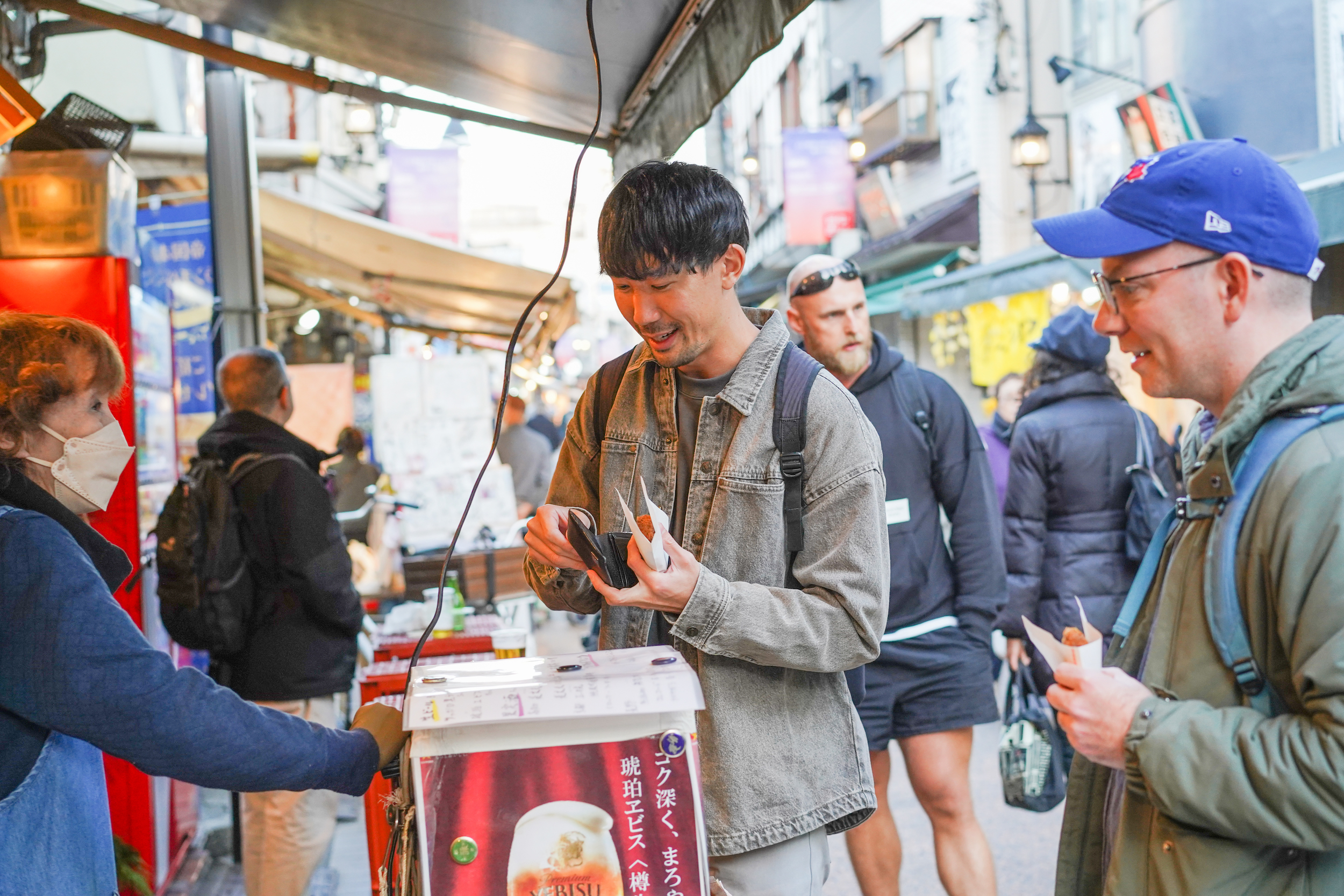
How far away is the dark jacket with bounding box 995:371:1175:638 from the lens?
13.9 feet

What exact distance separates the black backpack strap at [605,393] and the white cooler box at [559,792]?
0.88 meters

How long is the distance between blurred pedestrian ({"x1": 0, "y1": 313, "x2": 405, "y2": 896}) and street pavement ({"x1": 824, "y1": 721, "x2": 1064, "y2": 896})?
3.03 metres

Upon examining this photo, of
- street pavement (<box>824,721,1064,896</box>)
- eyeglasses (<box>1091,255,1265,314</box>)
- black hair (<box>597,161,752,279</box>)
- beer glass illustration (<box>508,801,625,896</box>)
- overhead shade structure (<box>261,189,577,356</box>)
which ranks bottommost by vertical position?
street pavement (<box>824,721,1064,896</box>)

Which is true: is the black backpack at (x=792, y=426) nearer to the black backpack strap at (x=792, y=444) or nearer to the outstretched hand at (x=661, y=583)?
the black backpack strap at (x=792, y=444)

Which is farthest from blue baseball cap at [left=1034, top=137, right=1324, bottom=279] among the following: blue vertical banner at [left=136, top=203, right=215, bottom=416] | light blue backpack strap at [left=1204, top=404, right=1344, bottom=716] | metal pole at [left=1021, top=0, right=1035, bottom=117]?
metal pole at [left=1021, top=0, right=1035, bottom=117]

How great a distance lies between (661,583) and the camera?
1.76 m

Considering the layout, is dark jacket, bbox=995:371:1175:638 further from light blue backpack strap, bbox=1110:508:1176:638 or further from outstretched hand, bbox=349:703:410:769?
outstretched hand, bbox=349:703:410:769

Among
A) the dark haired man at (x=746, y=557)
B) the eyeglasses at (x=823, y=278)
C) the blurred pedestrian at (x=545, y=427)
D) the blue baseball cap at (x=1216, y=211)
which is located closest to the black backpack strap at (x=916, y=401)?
the eyeglasses at (x=823, y=278)

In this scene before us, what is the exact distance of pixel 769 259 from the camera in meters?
24.6

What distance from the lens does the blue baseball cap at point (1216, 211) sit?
5.12ft

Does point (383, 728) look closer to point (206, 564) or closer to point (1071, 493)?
point (206, 564)

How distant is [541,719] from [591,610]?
85 cm

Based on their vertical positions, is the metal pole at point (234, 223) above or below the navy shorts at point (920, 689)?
above

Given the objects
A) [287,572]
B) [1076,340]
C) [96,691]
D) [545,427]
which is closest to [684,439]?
[96,691]
